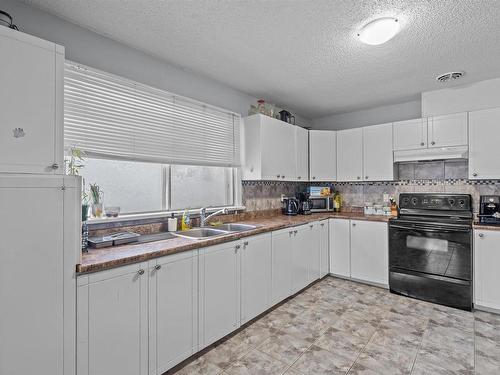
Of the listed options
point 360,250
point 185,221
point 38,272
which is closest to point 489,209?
point 360,250

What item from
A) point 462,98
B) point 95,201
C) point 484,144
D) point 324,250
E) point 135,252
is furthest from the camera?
point 324,250

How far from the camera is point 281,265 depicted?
291 centimetres

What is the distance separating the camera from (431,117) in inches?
131

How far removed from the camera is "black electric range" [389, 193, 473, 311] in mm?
2865

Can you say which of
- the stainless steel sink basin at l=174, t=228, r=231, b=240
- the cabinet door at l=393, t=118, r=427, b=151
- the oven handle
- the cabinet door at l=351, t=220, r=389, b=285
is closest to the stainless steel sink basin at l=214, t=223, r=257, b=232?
the stainless steel sink basin at l=174, t=228, r=231, b=240

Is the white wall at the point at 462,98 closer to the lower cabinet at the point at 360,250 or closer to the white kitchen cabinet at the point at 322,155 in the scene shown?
the white kitchen cabinet at the point at 322,155

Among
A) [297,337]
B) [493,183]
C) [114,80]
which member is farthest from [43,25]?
[493,183]

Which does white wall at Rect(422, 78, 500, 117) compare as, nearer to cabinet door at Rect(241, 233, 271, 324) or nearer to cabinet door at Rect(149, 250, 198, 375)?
cabinet door at Rect(241, 233, 271, 324)

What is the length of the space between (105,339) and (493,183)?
407 cm

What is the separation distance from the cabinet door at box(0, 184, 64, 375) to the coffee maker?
3042 millimetres

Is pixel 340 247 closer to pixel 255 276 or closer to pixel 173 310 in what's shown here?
pixel 255 276

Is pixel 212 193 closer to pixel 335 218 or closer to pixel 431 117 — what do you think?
pixel 335 218

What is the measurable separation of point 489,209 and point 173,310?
3388mm

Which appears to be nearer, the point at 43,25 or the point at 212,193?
the point at 43,25
